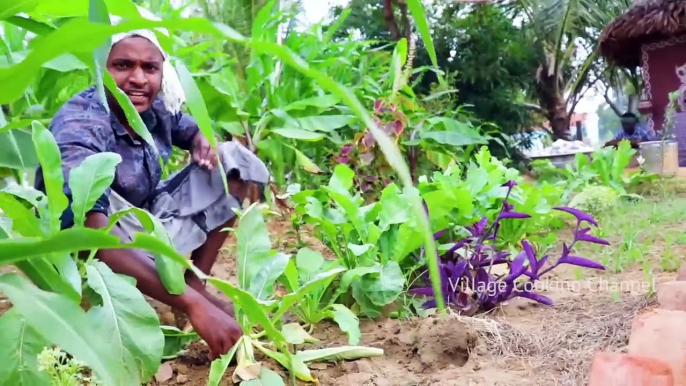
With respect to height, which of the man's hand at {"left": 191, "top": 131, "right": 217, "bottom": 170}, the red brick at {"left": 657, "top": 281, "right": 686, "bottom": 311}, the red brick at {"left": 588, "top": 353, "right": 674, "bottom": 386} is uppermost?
the man's hand at {"left": 191, "top": 131, "right": 217, "bottom": 170}

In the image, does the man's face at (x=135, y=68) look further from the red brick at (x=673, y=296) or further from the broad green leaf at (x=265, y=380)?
the red brick at (x=673, y=296)

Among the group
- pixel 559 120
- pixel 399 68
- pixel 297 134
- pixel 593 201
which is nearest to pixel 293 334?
pixel 297 134

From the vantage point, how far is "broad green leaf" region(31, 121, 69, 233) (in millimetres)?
827

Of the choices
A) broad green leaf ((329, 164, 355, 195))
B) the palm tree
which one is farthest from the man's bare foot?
the palm tree

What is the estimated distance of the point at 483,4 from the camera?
830 centimetres

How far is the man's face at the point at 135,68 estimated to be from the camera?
1.49 meters

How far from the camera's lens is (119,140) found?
1.54 m

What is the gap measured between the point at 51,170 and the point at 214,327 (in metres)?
0.42

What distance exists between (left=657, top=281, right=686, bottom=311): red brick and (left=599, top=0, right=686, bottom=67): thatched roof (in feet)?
19.6

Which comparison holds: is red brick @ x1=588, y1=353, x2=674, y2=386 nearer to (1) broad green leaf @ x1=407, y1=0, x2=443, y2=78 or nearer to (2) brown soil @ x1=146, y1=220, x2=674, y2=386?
(2) brown soil @ x1=146, y1=220, x2=674, y2=386

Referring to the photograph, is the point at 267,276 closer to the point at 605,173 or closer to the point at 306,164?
the point at 306,164

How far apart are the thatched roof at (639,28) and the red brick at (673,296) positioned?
5.97 m

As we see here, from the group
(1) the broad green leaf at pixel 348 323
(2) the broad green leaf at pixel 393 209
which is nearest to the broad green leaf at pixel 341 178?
(2) the broad green leaf at pixel 393 209

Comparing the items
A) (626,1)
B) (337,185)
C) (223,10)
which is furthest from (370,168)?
(626,1)
